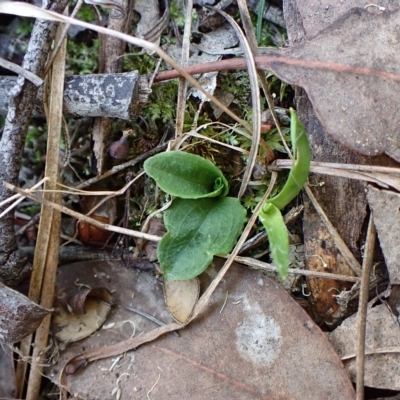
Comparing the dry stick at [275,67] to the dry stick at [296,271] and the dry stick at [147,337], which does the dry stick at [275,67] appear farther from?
the dry stick at [296,271]

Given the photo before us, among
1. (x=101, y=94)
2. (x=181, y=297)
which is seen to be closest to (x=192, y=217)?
(x=181, y=297)

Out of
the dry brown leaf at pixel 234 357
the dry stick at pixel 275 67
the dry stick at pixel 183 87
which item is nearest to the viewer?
the dry stick at pixel 275 67

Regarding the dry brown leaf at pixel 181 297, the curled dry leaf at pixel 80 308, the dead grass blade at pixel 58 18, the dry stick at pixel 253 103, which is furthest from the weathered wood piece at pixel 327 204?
the curled dry leaf at pixel 80 308

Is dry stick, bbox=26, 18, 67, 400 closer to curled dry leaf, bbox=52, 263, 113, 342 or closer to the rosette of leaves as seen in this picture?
curled dry leaf, bbox=52, 263, 113, 342

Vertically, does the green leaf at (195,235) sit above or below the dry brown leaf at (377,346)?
above

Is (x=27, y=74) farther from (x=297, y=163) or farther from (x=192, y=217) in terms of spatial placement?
(x=297, y=163)

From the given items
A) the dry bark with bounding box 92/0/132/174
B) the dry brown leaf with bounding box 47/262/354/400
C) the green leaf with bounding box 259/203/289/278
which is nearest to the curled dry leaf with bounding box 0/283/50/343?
the dry brown leaf with bounding box 47/262/354/400
